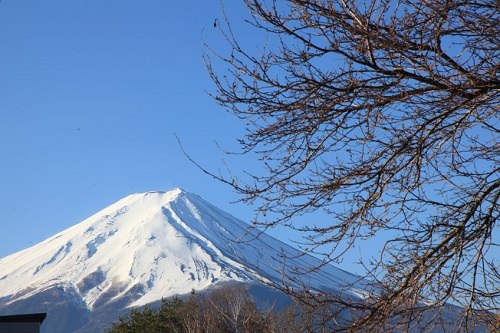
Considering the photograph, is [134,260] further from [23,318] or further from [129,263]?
[23,318]

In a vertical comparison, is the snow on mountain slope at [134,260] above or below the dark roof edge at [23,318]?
above

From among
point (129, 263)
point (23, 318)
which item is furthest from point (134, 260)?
point (23, 318)

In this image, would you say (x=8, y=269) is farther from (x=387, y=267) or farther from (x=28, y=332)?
(x=387, y=267)

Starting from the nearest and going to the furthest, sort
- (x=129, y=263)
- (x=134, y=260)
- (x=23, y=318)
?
(x=23, y=318)
(x=129, y=263)
(x=134, y=260)

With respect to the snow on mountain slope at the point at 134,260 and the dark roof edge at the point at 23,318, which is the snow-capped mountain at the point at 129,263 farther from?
the dark roof edge at the point at 23,318

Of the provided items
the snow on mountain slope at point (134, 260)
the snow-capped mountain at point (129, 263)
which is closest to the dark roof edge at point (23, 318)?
the snow-capped mountain at point (129, 263)

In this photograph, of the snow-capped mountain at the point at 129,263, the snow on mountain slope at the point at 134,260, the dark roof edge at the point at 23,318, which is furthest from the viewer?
the snow on mountain slope at the point at 134,260

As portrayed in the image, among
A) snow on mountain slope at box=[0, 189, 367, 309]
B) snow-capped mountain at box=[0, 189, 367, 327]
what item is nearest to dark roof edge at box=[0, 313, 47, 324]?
snow-capped mountain at box=[0, 189, 367, 327]

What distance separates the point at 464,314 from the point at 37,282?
18226cm

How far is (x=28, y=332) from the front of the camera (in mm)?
21484

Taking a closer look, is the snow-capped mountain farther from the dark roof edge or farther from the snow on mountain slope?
the dark roof edge

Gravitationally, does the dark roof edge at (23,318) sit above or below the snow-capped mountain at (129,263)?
below

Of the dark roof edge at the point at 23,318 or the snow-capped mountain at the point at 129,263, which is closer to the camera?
the dark roof edge at the point at 23,318

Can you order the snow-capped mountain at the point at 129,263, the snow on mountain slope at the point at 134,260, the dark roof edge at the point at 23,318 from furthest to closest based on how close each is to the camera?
1. the snow on mountain slope at the point at 134,260
2. the snow-capped mountain at the point at 129,263
3. the dark roof edge at the point at 23,318
